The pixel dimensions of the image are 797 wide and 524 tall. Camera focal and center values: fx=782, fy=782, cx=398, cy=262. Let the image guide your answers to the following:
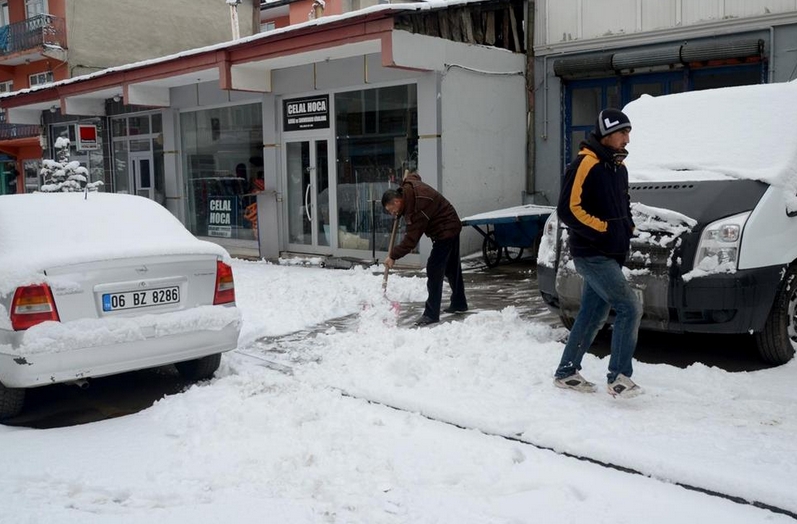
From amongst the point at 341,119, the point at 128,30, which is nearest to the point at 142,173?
the point at 341,119

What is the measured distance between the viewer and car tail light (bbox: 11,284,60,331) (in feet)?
16.5

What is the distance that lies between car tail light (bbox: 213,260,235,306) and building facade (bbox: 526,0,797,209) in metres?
9.17

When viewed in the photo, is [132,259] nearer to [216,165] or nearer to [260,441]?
[260,441]

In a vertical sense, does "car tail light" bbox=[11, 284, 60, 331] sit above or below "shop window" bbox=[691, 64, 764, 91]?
below

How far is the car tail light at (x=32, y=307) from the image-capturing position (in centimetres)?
502

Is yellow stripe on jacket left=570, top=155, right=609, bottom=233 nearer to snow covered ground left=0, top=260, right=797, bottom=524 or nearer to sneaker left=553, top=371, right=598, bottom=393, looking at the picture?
sneaker left=553, top=371, right=598, bottom=393

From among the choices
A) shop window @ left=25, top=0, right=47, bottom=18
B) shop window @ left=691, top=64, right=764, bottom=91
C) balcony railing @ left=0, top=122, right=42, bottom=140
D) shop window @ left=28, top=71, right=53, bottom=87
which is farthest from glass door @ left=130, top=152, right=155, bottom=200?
shop window @ left=691, top=64, right=764, bottom=91

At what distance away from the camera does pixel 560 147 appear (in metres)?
14.1

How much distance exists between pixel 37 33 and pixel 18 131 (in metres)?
3.79

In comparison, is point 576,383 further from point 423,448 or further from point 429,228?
point 429,228

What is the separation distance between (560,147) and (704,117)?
721 cm

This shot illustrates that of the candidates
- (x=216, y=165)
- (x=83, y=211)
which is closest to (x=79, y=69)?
(x=216, y=165)

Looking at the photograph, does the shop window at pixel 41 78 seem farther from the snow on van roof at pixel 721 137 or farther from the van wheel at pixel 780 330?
the van wheel at pixel 780 330

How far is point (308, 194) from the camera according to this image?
48.4ft
